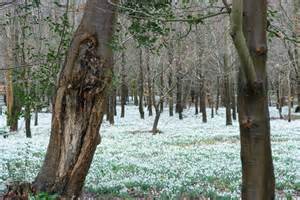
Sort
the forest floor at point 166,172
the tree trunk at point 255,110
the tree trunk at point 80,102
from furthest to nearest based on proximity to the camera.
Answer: the forest floor at point 166,172, the tree trunk at point 80,102, the tree trunk at point 255,110

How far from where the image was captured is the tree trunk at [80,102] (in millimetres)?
7262

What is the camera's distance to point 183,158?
15.5 m

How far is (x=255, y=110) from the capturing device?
319cm

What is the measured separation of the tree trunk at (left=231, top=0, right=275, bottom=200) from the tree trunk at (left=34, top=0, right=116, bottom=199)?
14.0ft

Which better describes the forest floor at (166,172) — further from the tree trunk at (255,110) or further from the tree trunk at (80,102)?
the tree trunk at (255,110)

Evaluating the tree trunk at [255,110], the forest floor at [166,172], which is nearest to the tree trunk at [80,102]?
the forest floor at [166,172]

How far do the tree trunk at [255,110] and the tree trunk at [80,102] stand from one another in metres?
4.26

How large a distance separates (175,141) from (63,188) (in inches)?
627

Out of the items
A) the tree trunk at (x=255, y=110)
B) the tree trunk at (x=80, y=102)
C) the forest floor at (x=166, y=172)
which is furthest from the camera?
the forest floor at (x=166, y=172)

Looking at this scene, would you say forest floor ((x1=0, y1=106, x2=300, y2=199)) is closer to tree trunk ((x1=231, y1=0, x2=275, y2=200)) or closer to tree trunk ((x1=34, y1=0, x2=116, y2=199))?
tree trunk ((x1=34, y1=0, x2=116, y2=199))

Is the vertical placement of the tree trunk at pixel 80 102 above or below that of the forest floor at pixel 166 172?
above

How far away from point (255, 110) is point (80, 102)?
4.44m

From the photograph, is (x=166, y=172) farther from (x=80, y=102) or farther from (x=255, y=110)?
(x=255, y=110)

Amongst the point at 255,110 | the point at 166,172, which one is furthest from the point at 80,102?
the point at 166,172
